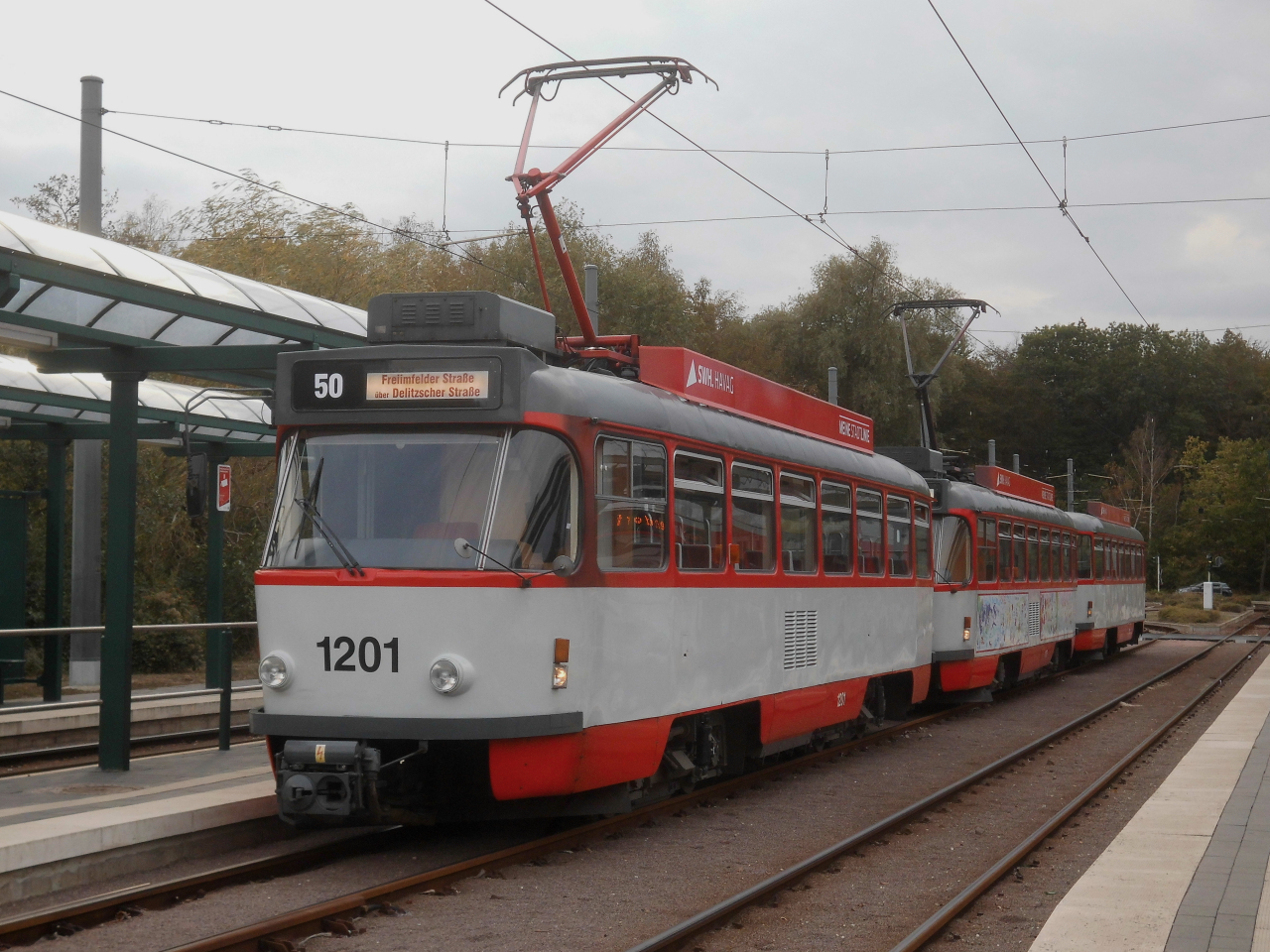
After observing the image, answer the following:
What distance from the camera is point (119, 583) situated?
35.9 feet

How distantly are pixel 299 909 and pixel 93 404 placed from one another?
27.9 feet

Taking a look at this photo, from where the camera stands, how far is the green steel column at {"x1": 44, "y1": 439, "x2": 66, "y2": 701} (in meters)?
15.9

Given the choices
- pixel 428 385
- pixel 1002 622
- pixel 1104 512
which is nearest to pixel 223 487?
pixel 428 385

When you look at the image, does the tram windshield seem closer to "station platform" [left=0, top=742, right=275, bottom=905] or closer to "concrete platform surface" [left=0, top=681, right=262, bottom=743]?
"station platform" [left=0, top=742, right=275, bottom=905]

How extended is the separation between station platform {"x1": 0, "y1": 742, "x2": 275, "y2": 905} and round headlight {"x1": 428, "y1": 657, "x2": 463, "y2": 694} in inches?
69.8

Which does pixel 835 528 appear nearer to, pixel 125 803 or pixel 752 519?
pixel 752 519

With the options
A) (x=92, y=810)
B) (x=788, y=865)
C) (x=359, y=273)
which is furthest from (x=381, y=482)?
(x=359, y=273)

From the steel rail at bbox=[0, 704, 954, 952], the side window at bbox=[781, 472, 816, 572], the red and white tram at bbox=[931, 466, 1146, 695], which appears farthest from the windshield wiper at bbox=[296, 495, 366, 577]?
the red and white tram at bbox=[931, 466, 1146, 695]

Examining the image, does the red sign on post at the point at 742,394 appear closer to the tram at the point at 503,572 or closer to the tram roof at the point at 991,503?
the tram at the point at 503,572

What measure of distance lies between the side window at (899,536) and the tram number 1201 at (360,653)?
7.68 meters

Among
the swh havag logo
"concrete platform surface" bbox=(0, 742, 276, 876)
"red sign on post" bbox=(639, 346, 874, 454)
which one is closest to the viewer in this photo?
"concrete platform surface" bbox=(0, 742, 276, 876)

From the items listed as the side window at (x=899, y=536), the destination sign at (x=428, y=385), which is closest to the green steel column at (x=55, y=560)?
the destination sign at (x=428, y=385)

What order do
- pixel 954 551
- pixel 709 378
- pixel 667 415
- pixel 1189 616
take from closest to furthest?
pixel 667 415 < pixel 709 378 < pixel 954 551 < pixel 1189 616

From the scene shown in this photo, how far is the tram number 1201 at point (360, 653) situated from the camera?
8.23m
